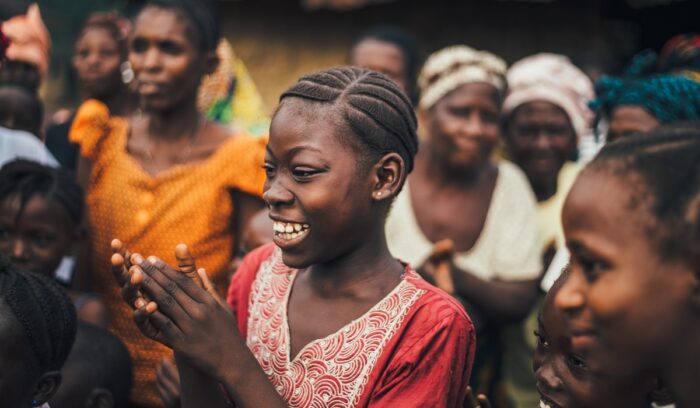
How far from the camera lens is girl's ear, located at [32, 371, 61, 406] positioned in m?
2.72

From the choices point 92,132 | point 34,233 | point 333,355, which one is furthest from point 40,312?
point 92,132

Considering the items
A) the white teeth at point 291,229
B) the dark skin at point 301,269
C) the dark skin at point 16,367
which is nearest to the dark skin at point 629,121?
the dark skin at point 301,269

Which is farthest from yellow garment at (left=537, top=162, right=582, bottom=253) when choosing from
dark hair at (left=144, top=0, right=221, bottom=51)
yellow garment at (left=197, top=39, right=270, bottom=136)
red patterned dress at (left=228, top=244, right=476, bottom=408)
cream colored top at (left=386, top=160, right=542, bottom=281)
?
red patterned dress at (left=228, top=244, right=476, bottom=408)

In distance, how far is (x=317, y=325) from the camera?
104 inches

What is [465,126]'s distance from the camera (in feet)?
14.7

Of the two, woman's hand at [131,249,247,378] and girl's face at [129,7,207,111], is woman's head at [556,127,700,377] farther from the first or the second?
girl's face at [129,7,207,111]

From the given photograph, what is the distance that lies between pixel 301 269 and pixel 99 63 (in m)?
3.45

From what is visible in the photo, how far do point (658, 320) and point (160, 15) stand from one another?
2.81 meters

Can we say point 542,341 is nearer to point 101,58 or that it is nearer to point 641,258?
point 641,258

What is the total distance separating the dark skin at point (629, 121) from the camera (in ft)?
13.3

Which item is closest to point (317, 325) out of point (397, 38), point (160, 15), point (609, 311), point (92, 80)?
point (609, 311)

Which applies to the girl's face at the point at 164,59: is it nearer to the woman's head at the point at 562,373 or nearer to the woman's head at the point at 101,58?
the woman's head at the point at 101,58

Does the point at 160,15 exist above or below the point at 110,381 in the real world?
above

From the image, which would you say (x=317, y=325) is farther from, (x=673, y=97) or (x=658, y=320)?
(x=673, y=97)
